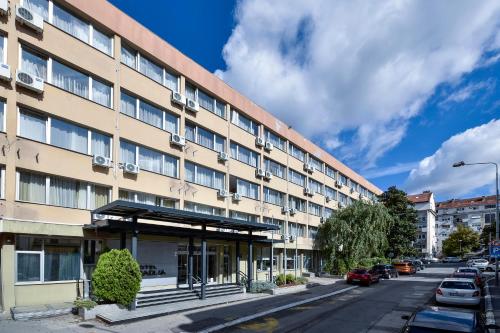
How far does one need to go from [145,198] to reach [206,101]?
874 centimetres

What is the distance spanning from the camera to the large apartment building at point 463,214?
131500mm

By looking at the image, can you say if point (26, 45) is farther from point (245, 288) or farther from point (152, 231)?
point (245, 288)

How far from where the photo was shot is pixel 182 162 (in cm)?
2550

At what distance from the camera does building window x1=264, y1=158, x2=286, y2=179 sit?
3658 cm

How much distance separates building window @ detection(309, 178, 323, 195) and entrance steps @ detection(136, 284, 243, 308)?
71.5 feet

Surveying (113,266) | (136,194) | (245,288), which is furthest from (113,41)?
(245,288)

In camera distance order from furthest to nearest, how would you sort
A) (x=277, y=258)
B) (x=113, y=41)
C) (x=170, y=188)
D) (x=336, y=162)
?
(x=336, y=162) < (x=277, y=258) < (x=170, y=188) < (x=113, y=41)

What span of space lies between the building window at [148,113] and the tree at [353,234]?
74.2 feet

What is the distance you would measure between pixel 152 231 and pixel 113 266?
3.24 meters

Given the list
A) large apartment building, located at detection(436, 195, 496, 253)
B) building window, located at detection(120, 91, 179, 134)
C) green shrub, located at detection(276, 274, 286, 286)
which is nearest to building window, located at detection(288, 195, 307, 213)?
green shrub, located at detection(276, 274, 286, 286)

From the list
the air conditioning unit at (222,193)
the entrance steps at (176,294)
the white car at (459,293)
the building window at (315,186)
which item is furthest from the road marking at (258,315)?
the building window at (315,186)

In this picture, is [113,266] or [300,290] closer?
[113,266]

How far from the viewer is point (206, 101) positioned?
29.0 metres

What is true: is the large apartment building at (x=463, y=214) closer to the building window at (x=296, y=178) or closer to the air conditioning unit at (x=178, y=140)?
the building window at (x=296, y=178)
